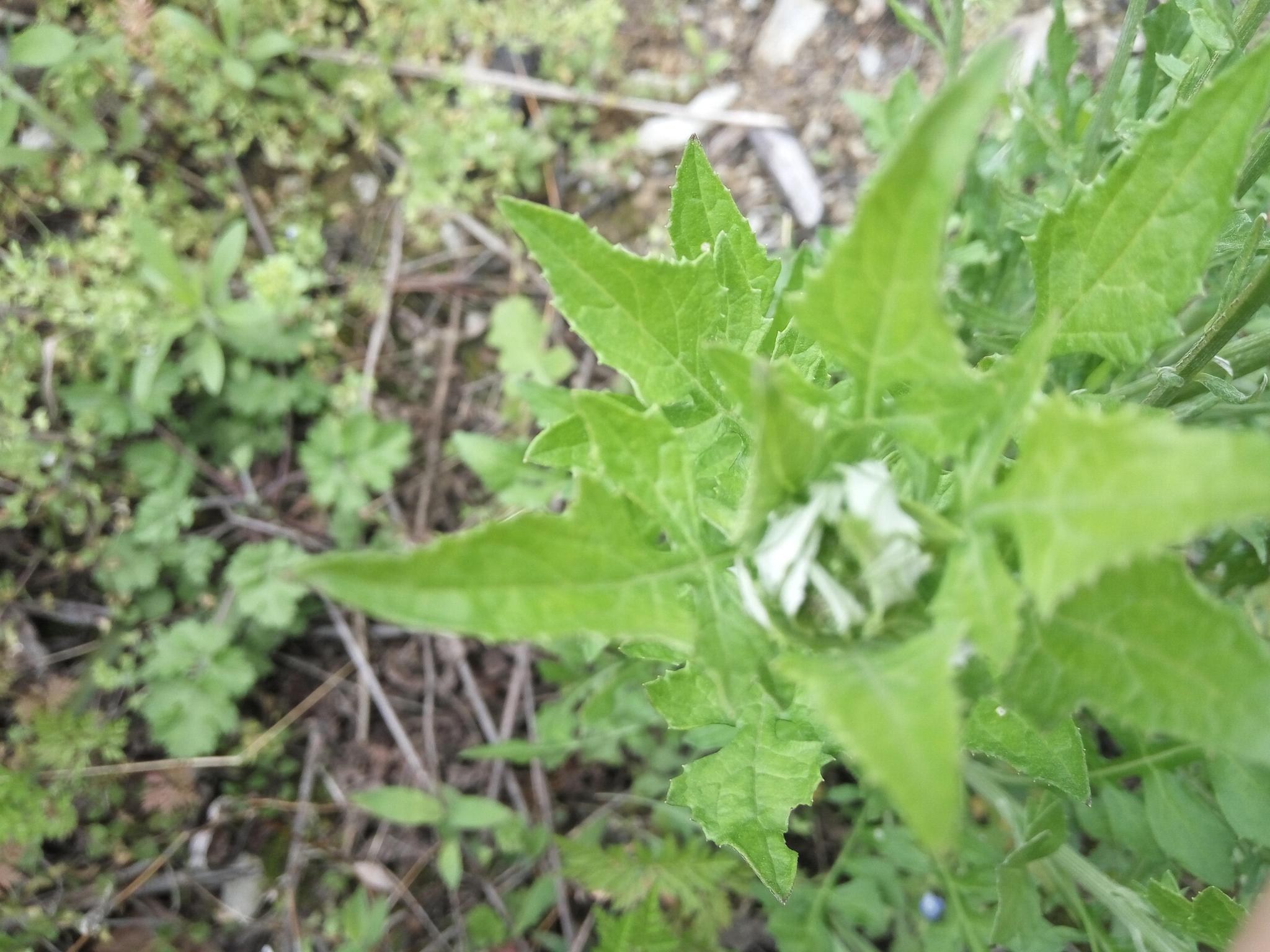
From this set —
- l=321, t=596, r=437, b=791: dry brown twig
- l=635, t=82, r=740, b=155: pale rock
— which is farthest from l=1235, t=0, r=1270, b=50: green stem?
l=321, t=596, r=437, b=791: dry brown twig

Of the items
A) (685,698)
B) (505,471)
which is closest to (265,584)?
(505,471)

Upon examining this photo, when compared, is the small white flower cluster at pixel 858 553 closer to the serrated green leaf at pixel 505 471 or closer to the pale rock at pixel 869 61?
the serrated green leaf at pixel 505 471

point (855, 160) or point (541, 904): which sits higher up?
point (855, 160)

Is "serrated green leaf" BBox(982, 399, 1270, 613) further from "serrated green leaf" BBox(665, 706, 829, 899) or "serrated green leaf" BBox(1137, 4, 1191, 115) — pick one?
"serrated green leaf" BBox(1137, 4, 1191, 115)

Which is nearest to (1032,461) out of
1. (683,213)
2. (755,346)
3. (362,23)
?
(755,346)

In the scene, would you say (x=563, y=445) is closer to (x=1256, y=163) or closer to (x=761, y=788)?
(x=761, y=788)

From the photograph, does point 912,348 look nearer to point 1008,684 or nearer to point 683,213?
point 1008,684

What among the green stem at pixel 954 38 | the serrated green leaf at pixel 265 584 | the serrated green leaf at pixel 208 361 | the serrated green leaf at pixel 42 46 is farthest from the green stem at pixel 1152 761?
the serrated green leaf at pixel 42 46
